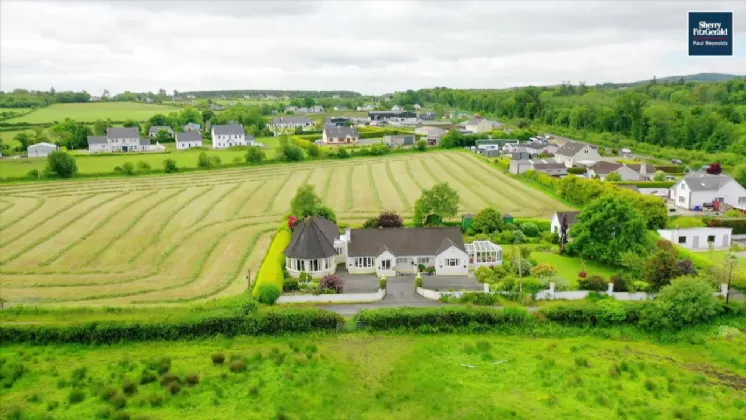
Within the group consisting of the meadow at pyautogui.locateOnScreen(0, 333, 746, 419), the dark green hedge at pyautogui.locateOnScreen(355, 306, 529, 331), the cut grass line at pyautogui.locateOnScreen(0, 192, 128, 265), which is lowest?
the meadow at pyautogui.locateOnScreen(0, 333, 746, 419)

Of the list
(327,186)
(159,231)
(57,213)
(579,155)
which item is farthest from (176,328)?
(579,155)

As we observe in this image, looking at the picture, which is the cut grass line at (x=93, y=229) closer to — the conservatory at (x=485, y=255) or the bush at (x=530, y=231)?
the conservatory at (x=485, y=255)

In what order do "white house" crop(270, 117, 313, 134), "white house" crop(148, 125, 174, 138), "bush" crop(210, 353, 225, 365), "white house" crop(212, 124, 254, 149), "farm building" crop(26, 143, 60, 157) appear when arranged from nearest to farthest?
"bush" crop(210, 353, 225, 365), "farm building" crop(26, 143, 60, 157), "white house" crop(212, 124, 254, 149), "white house" crop(148, 125, 174, 138), "white house" crop(270, 117, 313, 134)

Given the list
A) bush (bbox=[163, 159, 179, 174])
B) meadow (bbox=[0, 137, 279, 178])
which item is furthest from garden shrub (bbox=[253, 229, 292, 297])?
meadow (bbox=[0, 137, 279, 178])

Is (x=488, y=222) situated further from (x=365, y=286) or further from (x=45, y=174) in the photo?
(x=45, y=174)

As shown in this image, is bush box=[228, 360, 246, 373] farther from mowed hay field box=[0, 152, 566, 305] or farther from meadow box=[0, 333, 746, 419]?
mowed hay field box=[0, 152, 566, 305]

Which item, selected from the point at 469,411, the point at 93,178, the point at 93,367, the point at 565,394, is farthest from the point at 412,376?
the point at 93,178

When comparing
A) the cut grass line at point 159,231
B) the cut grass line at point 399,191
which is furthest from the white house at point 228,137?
the cut grass line at point 159,231
